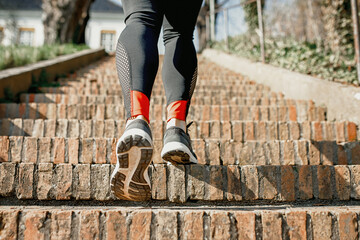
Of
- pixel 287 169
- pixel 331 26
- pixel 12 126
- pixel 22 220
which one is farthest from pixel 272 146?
pixel 331 26

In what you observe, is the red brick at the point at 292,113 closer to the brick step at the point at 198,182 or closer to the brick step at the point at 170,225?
the brick step at the point at 198,182

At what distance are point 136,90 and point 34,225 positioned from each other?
1.88ft

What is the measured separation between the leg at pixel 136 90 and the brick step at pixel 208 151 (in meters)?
0.51

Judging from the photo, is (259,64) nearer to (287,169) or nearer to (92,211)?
(287,169)

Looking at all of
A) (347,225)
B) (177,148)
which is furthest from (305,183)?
(177,148)

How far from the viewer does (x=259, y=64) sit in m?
5.46

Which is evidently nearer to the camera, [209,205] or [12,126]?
[209,205]

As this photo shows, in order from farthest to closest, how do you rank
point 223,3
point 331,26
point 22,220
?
1. point 223,3
2. point 331,26
3. point 22,220

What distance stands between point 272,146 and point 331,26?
534 cm

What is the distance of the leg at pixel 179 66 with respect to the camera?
1422mm

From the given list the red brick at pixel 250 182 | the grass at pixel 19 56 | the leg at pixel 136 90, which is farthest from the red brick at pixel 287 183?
the grass at pixel 19 56

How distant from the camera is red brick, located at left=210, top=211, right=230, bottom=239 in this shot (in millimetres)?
1145

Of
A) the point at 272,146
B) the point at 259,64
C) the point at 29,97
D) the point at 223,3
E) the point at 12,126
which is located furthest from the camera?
the point at 223,3

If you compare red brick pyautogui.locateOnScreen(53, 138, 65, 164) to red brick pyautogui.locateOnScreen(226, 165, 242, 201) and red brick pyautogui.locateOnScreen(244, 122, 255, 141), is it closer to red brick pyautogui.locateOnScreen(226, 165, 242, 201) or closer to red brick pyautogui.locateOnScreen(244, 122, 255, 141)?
red brick pyautogui.locateOnScreen(226, 165, 242, 201)
